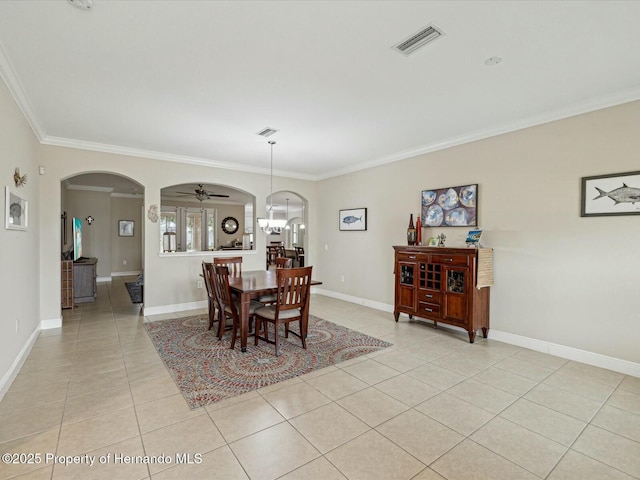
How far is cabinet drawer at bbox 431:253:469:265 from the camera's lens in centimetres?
379

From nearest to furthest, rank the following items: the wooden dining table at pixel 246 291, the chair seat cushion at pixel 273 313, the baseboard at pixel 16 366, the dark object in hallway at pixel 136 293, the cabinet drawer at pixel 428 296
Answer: the baseboard at pixel 16 366 < the wooden dining table at pixel 246 291 < the chair seat cushion at pixel 273 313 < the cabinet drawer at pixel 428 296 < the dark object in hallway at pixel 136 293

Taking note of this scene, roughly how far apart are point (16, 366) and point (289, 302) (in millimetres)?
A: 2632

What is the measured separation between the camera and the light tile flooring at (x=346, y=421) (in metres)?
1.78

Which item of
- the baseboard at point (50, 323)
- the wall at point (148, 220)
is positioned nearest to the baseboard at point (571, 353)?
the wall at point (148, 220)

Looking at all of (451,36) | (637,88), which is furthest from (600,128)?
(451,36)

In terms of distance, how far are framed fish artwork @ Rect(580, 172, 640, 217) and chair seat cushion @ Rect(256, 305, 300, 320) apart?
3211 millimetres

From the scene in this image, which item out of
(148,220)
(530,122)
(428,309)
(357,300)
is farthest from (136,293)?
(530,122)

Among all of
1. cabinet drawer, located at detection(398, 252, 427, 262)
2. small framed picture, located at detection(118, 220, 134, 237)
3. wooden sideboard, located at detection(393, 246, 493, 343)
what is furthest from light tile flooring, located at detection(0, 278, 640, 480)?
small framed picture, located at detection(118, 220, 134, 237)

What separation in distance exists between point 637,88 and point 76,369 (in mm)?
5873

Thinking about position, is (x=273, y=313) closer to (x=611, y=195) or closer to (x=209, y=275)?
(x=209, y=275)

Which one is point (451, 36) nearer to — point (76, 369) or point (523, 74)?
point (523, 74)

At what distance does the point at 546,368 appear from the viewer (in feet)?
10.2

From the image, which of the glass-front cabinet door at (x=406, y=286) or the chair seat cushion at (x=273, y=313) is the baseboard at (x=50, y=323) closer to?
the chair seat cushion at (x=273, y=313)

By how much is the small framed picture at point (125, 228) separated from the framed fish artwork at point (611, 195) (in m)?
10.6
